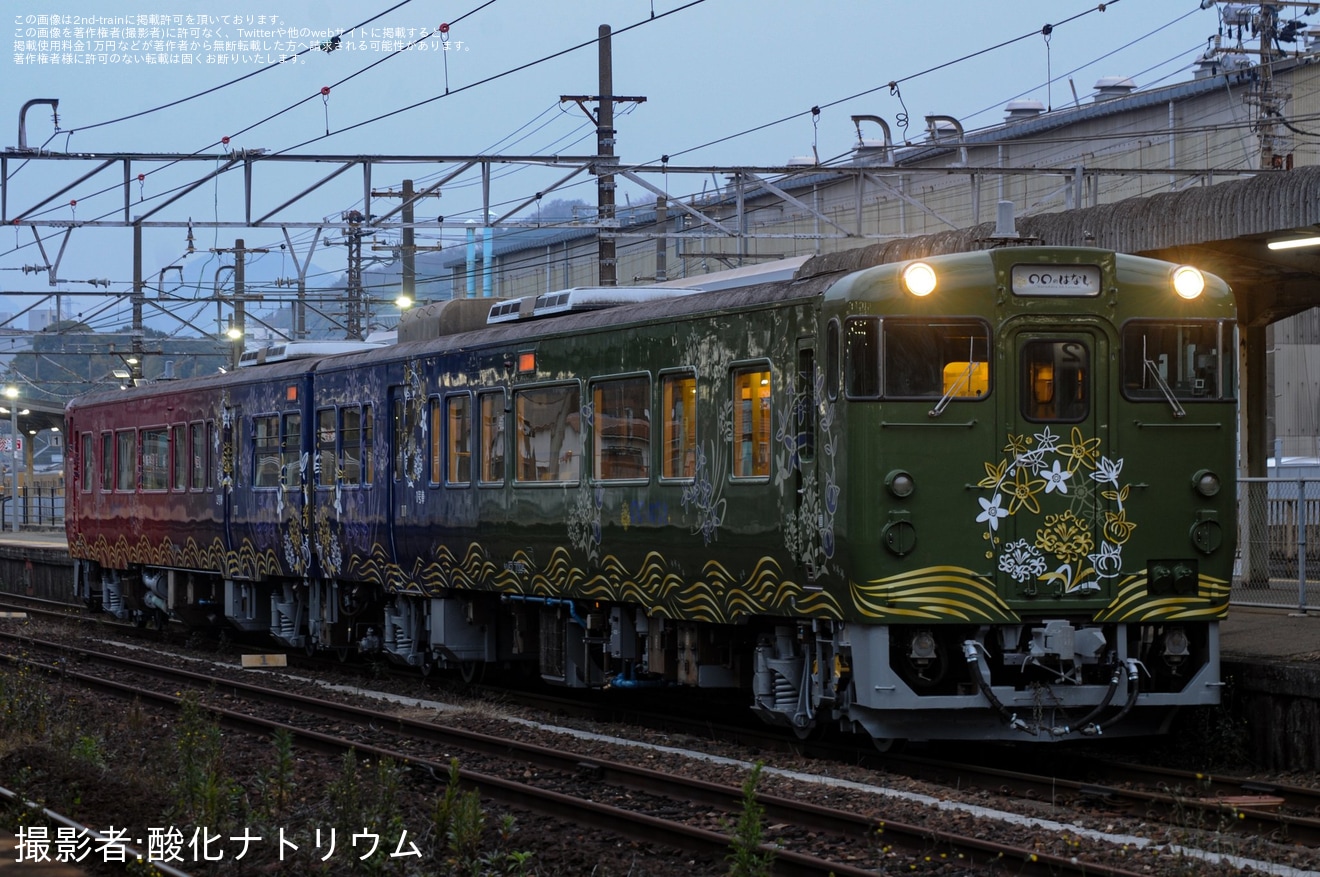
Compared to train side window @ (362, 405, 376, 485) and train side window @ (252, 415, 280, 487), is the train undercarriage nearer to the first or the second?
train side window @ (362, 405, 376, 485)

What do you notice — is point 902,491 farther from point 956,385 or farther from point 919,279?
point 919,279

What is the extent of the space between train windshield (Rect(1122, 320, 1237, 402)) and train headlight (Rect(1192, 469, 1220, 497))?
449 mm

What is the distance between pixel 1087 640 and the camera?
35.1ft

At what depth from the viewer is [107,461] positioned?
80.6ft

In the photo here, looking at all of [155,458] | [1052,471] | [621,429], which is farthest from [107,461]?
[1052,471]

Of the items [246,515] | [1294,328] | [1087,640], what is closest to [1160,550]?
[1087,640]

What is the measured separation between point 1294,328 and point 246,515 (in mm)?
26137

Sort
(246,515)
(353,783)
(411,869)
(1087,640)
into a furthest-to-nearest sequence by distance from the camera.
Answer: (246,515) < (1087,640) < (353,783) < (411,869)

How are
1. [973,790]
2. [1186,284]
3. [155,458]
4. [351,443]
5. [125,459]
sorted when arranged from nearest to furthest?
[973,790], [1186,284], [351,443], [155,458], [125,459]

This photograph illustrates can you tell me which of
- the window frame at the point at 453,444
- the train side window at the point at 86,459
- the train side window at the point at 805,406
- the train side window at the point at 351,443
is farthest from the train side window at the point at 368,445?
the train side window at the point at 86,459

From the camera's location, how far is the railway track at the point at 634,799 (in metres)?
8.20

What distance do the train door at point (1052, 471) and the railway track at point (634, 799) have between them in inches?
85.4

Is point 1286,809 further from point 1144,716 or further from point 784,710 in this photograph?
point 784,710

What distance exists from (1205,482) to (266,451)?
11416mm
